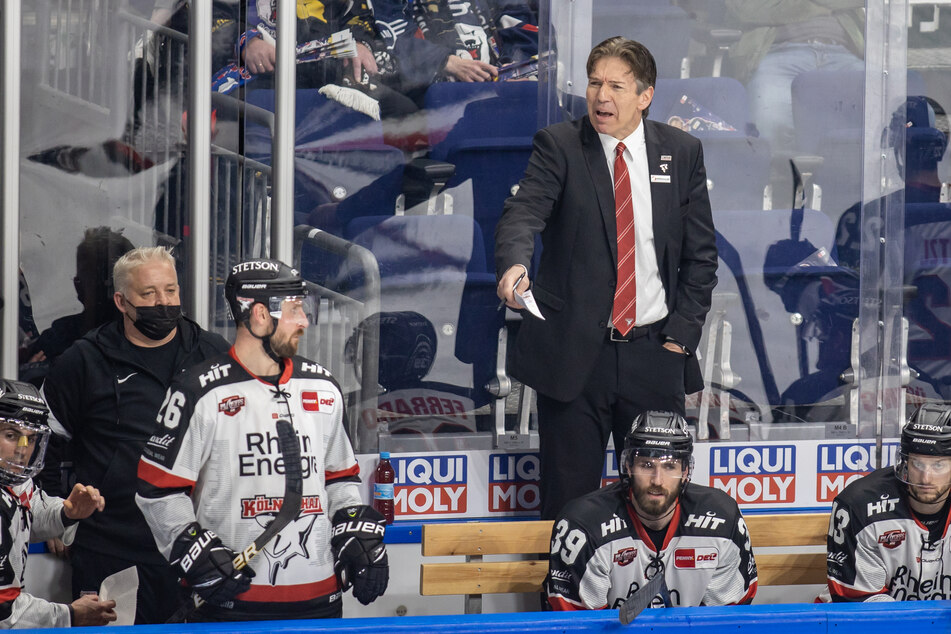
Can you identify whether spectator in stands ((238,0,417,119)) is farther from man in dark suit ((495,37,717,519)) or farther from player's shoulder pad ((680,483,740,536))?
player's shoulder pad ((680,483,740,536))

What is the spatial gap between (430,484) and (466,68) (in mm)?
1429

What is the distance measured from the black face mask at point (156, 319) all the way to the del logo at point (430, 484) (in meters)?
0.93

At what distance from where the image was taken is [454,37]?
4.56m

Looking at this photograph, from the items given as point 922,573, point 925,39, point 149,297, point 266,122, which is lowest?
point 922,573

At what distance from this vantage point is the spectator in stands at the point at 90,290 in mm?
4266

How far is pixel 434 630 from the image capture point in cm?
278

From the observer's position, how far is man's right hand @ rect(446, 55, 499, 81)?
4566 millimetres

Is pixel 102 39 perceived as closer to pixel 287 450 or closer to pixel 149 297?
pixel 149 297

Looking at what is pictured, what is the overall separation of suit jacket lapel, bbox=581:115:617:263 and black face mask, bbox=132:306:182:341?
4.28 ft

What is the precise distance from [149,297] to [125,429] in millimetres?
401

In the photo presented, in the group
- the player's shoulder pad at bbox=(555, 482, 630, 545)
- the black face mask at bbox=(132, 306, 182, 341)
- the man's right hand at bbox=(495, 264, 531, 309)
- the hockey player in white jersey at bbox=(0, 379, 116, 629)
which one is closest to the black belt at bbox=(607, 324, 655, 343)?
the player's shoulder pad at bbox=(555, 482, 630, 545)

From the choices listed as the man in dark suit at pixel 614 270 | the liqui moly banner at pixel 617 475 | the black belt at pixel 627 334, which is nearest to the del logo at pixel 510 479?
the liqui moly banner at pixel 617 475

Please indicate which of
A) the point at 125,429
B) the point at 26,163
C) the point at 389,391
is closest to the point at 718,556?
the point at 389,391

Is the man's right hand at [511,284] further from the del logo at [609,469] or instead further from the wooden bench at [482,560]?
the del logo at [609,469]
